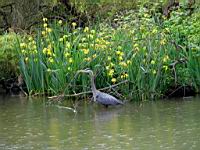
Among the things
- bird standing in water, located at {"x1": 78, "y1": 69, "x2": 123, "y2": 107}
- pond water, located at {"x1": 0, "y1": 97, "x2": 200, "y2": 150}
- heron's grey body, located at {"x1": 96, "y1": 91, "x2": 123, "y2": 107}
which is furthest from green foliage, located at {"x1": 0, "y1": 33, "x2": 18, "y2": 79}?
heron's grey body, located at {"x1": 96, "y1": 91, "x2": 123, "y2": 107}

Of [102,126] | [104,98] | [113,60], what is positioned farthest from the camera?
[113,60]

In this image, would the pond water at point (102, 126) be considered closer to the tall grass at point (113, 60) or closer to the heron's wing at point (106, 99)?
the heron's wing at point (106, 99)

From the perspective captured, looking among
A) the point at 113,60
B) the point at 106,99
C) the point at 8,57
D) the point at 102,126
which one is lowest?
the point at 102,126

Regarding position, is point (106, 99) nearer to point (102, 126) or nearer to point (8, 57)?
point (102, 126)

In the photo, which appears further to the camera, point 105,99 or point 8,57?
point 8,57

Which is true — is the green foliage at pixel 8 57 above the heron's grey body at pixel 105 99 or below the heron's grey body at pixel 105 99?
above

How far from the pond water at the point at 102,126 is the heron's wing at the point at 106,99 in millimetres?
130

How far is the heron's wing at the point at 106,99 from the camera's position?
1211cm

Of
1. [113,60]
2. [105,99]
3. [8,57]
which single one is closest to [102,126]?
[105,99]

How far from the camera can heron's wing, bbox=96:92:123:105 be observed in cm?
1211

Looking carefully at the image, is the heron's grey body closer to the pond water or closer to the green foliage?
the pond water

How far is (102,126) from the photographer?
33.6 feet

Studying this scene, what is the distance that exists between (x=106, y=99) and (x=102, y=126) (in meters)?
1.90

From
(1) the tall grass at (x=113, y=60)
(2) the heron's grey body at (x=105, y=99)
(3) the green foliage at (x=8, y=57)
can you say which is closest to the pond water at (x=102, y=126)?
(2) the heron's grey body at (x=105, y=99)
